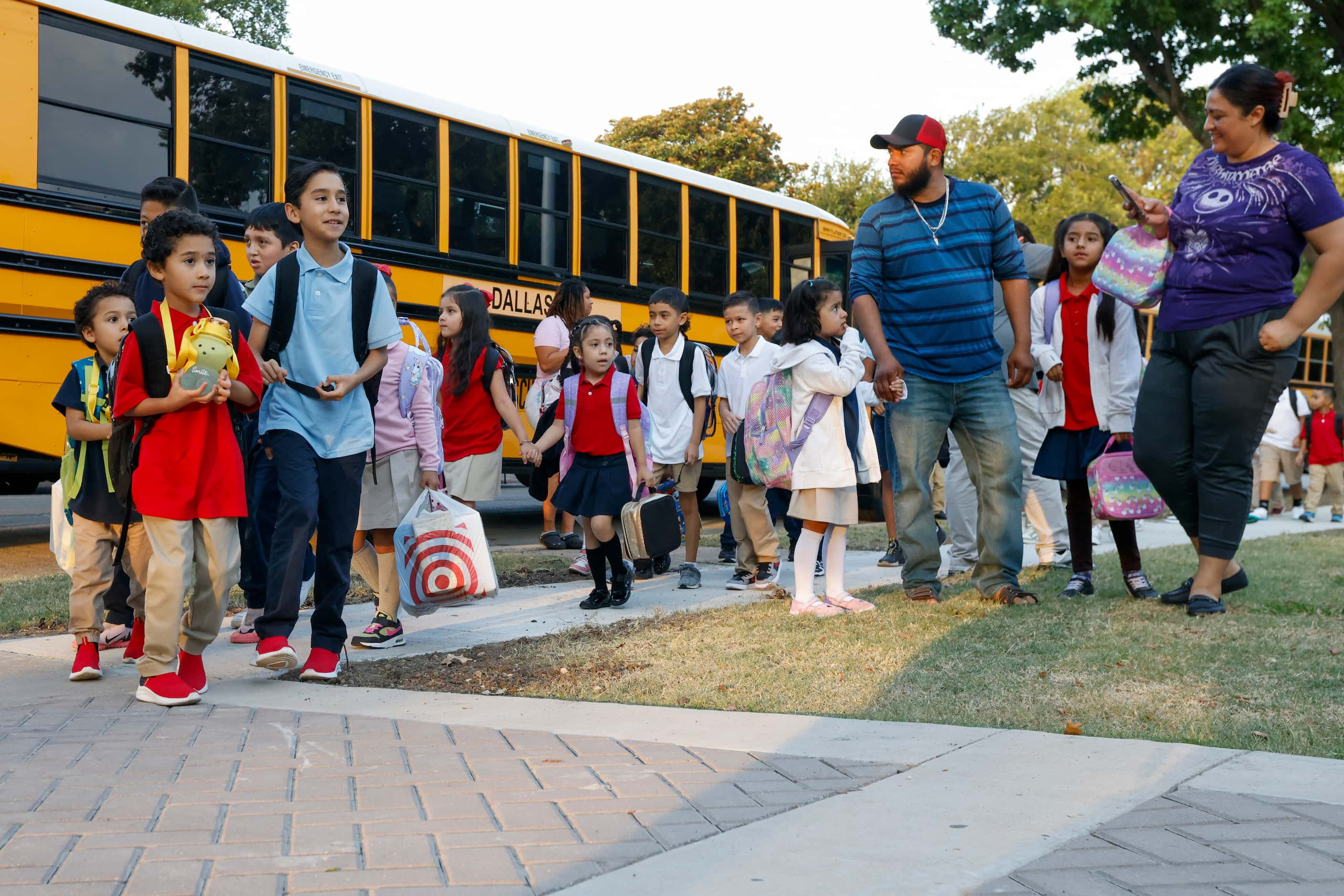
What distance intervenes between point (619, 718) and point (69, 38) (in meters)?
7.36

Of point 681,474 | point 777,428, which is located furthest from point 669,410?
point 777,428

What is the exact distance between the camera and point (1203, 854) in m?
2.51

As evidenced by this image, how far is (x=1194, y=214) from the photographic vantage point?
5445mm

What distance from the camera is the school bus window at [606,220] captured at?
12469mm

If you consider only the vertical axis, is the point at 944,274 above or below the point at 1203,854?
above

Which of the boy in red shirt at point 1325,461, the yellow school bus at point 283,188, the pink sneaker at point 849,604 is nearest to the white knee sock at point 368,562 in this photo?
the pink sneaker at point 849,604

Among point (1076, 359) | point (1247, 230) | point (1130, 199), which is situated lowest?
point (1076, 359)

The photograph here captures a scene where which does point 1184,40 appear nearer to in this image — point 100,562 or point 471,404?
point 471,404

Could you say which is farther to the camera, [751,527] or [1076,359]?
[751,527]

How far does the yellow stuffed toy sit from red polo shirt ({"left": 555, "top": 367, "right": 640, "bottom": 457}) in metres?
2.64

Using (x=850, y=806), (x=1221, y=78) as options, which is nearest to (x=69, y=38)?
(x=1221, y=78)

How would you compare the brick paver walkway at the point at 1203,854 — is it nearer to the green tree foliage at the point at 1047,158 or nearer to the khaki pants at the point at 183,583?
the khaki pants at the point at 183,583

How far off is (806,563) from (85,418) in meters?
3.28

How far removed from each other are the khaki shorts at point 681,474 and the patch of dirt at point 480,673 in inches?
118
